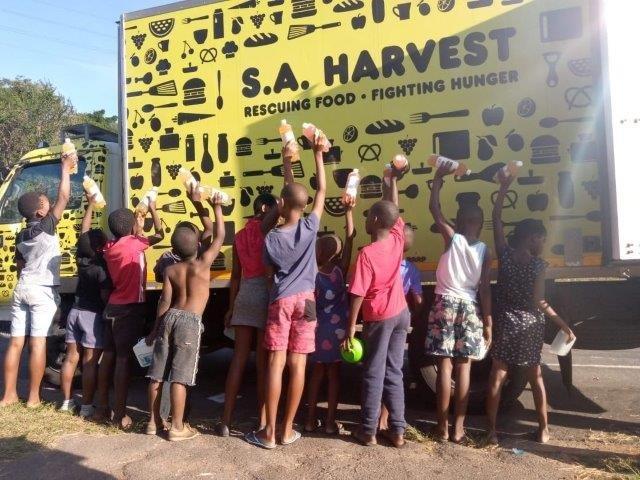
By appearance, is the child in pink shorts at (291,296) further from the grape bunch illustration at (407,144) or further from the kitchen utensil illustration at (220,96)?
the kitchen utensil illustration at (220,96)

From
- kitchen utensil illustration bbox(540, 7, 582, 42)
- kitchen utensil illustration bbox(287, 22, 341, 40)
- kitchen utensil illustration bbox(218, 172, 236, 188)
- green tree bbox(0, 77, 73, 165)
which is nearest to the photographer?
kitchen utensil illustration bbox(540, 7, 582, 42)

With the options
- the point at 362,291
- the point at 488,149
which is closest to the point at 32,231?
the point at 362,291

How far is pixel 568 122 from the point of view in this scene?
12.6 feet

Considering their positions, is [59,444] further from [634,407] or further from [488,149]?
[634,407]

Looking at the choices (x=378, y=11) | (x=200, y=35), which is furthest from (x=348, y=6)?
(x=200, y=35)

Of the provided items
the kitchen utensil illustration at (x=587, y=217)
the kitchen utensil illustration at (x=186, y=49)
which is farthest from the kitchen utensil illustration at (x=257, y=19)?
the kitchen utensil illustration at (x=587, y=217)

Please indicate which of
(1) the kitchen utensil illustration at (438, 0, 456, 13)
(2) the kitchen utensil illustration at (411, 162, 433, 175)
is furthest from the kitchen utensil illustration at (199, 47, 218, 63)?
(2) the kitchen utensil illustration at (411, 162, 433, 175)

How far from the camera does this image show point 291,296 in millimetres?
3723

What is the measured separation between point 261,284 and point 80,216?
94.6 inches

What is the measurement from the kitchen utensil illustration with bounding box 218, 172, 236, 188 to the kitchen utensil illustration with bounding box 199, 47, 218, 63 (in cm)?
96

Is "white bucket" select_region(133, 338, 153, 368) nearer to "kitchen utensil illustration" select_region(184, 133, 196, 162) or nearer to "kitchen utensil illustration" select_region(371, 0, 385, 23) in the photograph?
"kitchen utensil illustration" select_region(184, 133, 196, 162)

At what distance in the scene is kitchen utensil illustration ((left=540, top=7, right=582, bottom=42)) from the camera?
3803 millimetres

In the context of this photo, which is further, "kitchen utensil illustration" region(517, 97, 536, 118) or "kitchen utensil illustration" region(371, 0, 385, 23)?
"kitchen utensil illustration" region(371, 0, 385, 23)

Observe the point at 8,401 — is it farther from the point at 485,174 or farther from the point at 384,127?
the point at 485,174
